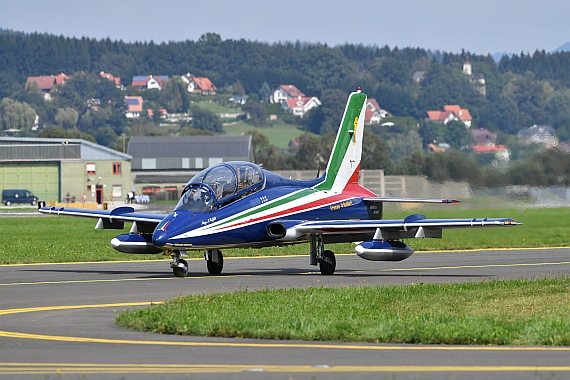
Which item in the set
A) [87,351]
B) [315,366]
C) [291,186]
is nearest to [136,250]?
[291,186]

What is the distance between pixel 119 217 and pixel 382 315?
13.6 m

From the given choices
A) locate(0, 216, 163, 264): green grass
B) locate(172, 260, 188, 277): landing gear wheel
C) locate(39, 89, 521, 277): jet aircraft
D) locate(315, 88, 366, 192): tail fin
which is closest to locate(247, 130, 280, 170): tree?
locate(0, 216, 163, 264): green grass

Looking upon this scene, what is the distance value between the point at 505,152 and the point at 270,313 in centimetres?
2733

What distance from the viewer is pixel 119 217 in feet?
100

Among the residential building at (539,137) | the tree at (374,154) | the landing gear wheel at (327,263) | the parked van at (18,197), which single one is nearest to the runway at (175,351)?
the landing gear wheel at (327,263)

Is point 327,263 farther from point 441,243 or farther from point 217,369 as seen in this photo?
point 217,369

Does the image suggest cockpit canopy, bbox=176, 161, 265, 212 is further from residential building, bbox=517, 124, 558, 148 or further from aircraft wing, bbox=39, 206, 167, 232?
residential building, bbox=517, 124, 558, 148

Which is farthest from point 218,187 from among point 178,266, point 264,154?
point 264,154

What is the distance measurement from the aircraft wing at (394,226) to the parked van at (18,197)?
9703 cm

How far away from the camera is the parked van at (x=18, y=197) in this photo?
403ft

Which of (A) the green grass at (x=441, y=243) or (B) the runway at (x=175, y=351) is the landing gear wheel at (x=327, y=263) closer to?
(B) the runway at (x=175, y=351)

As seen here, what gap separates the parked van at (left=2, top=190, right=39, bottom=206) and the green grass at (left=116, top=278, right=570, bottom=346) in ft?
338

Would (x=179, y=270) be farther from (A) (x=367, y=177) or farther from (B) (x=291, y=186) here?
(A) (x=367, y=177)

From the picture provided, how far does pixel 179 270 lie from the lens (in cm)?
2809
